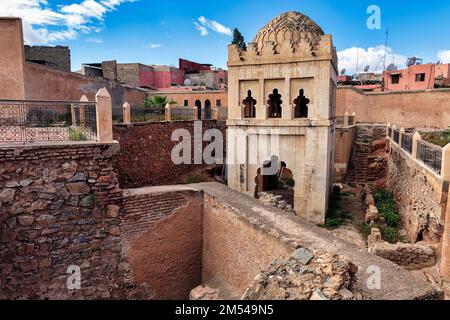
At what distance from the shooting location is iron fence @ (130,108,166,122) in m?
15.7

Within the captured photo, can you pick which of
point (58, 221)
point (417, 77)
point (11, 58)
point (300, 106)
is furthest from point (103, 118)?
point (417, 77)

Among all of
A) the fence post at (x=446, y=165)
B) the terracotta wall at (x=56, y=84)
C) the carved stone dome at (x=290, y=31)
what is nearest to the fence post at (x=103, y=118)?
the carved stone dome at (x=290, y=31)

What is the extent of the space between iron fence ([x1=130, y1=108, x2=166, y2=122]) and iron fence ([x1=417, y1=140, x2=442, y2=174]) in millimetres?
11392

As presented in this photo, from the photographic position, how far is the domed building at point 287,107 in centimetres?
1159

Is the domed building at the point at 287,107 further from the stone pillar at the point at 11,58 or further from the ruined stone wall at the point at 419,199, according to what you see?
the stone pillar at the point at 11,58

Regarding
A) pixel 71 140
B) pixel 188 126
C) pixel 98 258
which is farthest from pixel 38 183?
pixel 188 126

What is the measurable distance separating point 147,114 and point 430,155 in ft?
40.2

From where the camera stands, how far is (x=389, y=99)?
2564 cm

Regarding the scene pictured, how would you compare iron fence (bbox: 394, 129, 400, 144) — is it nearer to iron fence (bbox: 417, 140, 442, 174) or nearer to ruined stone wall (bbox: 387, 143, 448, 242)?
ruined stone wall (bbox: 387, 143, 448, 242)

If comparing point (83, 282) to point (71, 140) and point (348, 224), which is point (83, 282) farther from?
point (348, 224)

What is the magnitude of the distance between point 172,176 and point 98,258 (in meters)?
9.33

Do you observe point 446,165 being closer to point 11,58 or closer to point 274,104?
point 274,104

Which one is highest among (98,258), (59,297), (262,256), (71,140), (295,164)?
(71,140)

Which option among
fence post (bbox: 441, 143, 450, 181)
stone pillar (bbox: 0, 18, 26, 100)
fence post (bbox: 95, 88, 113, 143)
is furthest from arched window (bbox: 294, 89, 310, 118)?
stone pillar (bbox: 0, 18, 26, 100)
